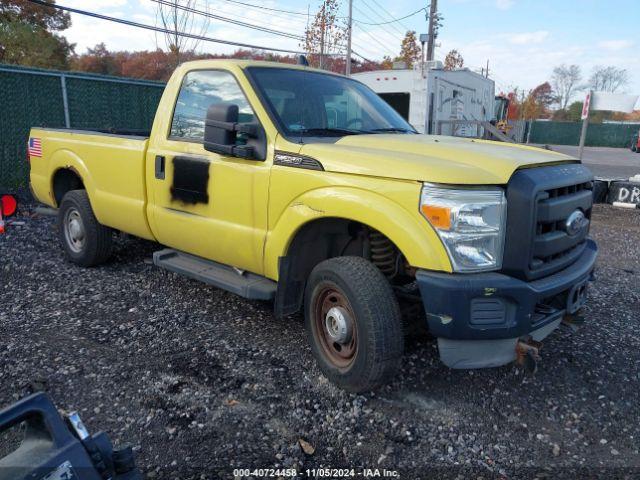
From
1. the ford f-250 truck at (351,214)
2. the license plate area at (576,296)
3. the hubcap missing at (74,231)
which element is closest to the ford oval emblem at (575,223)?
the ford f-250 truck at (351,214)

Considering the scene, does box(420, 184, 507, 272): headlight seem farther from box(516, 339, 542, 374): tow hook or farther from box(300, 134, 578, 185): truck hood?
box(516, 339, 542, 374): tow hook

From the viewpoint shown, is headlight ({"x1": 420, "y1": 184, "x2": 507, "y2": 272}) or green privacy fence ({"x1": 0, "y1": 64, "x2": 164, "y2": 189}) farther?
green privacy fence ({"x1": 0, "y1": 64, "x2": 164, "y2": 189})

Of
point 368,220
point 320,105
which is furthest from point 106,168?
point 368,220


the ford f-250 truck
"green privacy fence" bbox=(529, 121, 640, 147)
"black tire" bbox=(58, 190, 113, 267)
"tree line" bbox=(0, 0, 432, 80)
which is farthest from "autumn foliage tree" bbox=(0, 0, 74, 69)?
"green privacy fence" bbox=(529, 121, 640, 147)

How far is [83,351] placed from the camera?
370 centimetres

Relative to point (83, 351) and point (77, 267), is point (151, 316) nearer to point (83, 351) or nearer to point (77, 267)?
point (83, 351)

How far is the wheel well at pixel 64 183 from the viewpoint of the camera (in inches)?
228

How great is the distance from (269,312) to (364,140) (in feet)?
5.82

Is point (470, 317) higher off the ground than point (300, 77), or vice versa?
point (300, 77)

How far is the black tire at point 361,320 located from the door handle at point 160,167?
1702 millimetres

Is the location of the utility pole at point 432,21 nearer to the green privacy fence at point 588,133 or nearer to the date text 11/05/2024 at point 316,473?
the green privacy fence at point 588,133

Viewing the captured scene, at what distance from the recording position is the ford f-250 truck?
2.73 meters

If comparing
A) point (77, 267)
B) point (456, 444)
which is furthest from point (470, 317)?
point (77, 267)

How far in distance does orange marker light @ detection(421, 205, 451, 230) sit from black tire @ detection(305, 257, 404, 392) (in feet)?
1.64
